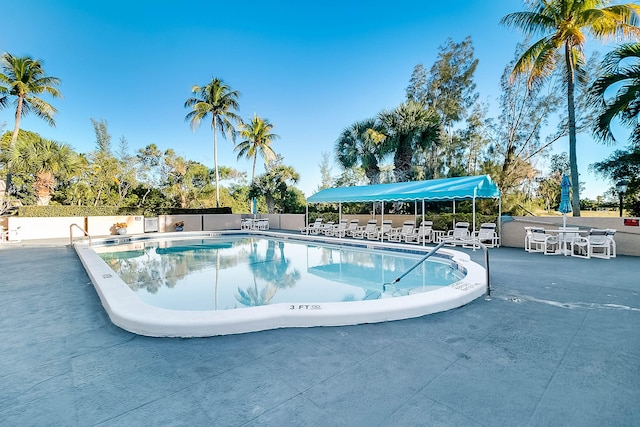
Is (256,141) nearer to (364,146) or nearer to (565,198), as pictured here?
(364,146)

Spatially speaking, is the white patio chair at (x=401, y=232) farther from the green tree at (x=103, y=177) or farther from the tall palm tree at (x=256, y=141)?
the green tree at (x=103, y=177)

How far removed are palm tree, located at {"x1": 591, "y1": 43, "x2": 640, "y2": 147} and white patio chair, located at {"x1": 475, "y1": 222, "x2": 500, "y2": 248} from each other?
4.28 metres

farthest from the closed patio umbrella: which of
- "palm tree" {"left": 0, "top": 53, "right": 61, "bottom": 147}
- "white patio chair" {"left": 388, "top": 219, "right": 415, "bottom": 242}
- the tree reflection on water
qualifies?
"palm tree" {"left": 0, "top": 53, "right": 61, "bottom": 147}

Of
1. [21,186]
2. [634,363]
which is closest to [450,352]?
[634,363]

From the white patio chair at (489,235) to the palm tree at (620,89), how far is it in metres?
4.28

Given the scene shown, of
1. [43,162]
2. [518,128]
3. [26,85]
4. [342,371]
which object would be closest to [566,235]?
[342,371]

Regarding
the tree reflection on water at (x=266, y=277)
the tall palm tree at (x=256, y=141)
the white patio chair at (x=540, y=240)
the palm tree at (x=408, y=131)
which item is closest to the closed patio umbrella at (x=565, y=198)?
the white patio chair at (x=540, y=240)

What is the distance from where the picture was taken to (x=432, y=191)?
1090 cm

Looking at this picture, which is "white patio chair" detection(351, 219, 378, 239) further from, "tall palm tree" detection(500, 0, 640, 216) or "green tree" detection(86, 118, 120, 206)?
"green tree" detection(86, 118, 120, 206)

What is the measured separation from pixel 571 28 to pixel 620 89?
101 inches

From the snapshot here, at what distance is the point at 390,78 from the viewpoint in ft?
67.8

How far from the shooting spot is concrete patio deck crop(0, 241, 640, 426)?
1.89 metres

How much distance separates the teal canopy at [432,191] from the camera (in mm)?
10133

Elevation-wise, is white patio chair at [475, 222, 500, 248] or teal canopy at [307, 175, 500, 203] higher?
teal canopy at [307, 175, 500, 203]
